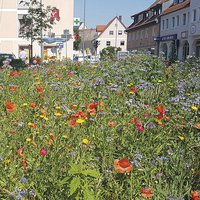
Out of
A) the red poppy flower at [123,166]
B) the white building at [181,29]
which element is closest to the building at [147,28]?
the white building at [181,29]

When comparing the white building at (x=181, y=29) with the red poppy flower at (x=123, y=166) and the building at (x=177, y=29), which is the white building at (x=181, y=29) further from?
the red poppy flower at (x=123, y=166)

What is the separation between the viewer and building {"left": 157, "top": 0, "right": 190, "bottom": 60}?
132 ft

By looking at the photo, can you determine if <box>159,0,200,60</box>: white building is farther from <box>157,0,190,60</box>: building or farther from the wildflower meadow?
the wildflower meadow

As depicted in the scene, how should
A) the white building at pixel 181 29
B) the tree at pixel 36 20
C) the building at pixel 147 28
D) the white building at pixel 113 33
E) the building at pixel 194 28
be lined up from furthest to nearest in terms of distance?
the white building at pixel 113 33 → the building at pixel 147 28 → the white building at pixel 181 29 → the building at pixel 194 28 → the tree at pixel 36 20

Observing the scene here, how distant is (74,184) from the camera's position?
190 cm

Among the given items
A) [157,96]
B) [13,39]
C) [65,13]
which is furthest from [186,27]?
[157,96]

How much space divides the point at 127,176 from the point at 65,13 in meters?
44.7

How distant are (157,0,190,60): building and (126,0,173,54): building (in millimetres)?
2028

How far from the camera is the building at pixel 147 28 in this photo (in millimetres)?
50422

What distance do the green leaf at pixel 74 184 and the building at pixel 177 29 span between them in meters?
36.7

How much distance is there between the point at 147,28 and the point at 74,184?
5408 cm

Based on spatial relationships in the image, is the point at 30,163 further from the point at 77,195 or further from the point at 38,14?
the point at 38,14

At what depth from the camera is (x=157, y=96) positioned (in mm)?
5715

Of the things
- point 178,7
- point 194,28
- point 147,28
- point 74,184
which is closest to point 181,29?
point 178,7
